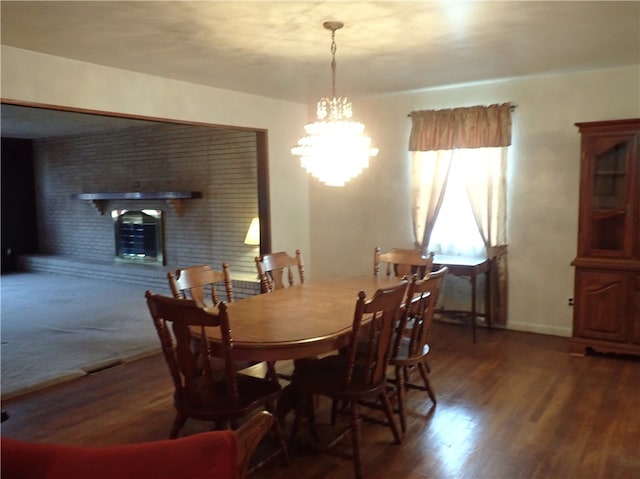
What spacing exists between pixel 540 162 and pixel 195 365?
12.3 ft

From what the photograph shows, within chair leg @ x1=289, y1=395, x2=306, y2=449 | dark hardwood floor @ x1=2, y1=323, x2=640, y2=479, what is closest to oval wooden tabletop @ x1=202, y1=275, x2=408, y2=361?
chair leg @ x1=289, y1=395, x2=306, y2=449

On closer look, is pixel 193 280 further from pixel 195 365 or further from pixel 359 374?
pixel 359 374

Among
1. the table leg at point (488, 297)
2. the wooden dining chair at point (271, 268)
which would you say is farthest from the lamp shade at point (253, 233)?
the table leg at point (488, 297)

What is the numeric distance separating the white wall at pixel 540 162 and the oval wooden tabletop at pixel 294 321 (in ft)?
6.36

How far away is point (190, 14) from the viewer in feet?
9.25

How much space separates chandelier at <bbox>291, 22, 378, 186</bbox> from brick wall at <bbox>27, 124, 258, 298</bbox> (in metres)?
2.73

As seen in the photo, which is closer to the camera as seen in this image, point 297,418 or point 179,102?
point 297,418

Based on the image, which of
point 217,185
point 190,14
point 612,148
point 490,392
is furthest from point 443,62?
point 217,185

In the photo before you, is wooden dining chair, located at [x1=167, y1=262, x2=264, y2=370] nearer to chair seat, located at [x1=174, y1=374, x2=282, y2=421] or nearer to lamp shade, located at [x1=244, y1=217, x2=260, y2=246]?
chair seat, located at [x1=174, y1=374, x2=282, y2=421]

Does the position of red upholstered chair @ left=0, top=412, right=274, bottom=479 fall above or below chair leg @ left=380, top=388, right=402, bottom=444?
above

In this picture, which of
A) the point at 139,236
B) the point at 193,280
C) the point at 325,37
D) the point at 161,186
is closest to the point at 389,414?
the point at 193,280

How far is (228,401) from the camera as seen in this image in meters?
2.37

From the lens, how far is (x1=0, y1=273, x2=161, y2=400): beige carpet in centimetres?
398

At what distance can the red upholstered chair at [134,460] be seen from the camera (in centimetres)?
104
